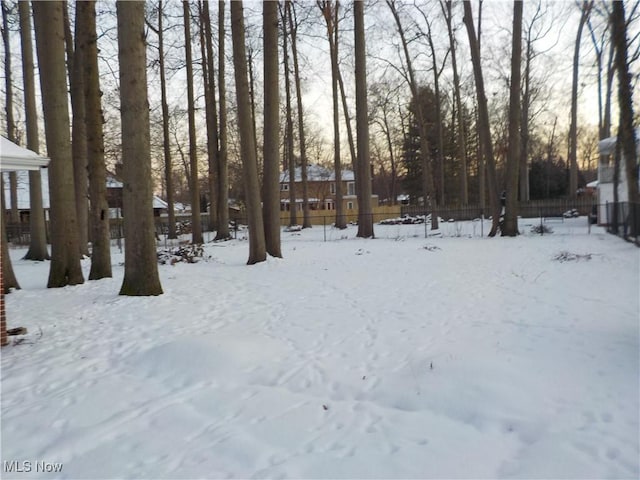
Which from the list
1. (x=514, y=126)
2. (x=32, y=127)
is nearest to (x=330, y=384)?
(x=32, y=127)

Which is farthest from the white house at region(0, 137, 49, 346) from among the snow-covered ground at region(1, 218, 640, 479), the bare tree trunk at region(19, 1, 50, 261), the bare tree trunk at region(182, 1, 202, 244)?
the bare tree trunk at region(182, 1, 202, 244)

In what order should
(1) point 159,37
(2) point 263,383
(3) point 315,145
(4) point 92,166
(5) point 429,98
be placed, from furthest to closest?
(3) point 315,145 → (5) point 429,98 → (1) point 159,37 → (4) point 92,166 → (2) point 263,383

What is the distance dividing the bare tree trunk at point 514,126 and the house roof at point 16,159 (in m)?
18.2

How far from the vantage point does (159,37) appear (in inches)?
909

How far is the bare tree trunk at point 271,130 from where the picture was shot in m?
13.0

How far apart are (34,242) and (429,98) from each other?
36560 mm

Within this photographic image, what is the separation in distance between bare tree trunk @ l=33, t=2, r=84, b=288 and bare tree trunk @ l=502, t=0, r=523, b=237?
53.6 ft

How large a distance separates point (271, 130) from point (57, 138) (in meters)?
5.77

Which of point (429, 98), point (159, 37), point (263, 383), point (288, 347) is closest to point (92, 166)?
point (288, 347)

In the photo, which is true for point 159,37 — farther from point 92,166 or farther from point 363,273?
point 363,273

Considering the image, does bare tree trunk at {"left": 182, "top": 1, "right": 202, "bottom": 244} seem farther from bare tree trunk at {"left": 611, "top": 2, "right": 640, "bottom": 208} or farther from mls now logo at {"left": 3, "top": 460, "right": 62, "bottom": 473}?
mls now logo at {"left": 3, "top": 460, "right": 62, "bottom": 473}

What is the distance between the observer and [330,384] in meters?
4.14

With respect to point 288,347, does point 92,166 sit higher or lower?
higher

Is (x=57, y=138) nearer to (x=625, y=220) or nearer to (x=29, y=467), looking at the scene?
(x=29, y=467)
